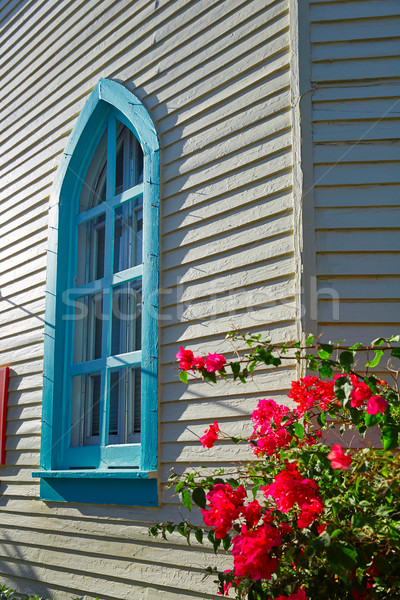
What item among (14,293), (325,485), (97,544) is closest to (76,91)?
(14,293)

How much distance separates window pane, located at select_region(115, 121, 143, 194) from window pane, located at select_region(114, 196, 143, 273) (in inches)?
6.5

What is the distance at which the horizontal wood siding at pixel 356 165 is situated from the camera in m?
3.15

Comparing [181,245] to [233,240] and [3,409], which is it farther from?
[3,409]

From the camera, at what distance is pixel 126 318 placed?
457 cm

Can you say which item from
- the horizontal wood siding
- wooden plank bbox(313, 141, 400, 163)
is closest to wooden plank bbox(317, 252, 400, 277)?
the horizontal wood siding

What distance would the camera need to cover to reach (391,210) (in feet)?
10.5

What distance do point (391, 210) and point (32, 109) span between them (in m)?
3.76

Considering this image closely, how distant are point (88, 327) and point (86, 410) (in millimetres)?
640

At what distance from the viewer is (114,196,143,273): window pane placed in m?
4.61

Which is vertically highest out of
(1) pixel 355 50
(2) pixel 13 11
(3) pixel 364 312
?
(2) pixel 13 11

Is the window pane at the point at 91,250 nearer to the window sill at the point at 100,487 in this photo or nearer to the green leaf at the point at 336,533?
the window sill at the point at 100,487

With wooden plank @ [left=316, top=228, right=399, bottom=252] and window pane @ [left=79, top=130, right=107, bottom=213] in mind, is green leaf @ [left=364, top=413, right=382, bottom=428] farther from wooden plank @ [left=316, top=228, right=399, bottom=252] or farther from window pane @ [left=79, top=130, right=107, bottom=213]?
window pane @ [left=79, top=130, right=107, bottom=213]

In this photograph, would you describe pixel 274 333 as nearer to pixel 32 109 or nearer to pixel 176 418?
pixel 176 418

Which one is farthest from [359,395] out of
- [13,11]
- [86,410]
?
[13,11]
